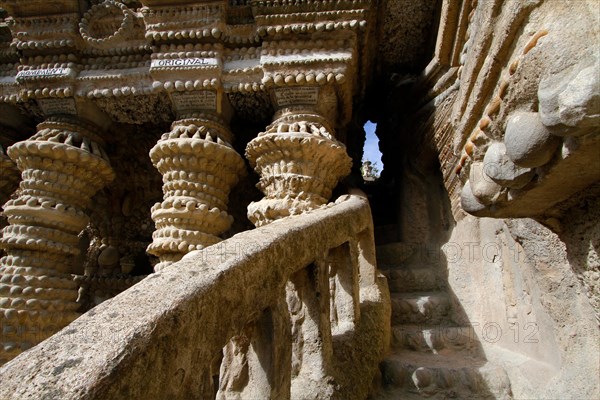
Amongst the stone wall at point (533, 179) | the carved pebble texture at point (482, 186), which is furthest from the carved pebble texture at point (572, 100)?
the carved pebble texture at point (482, 186)

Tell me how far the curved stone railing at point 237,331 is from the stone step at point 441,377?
14 centimetres

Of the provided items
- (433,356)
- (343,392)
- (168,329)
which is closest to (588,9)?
(168,329)

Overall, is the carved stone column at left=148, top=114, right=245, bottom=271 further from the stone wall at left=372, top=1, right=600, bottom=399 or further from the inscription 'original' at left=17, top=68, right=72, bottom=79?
the stone wall at left=372, top=1, right=600, bottom=399

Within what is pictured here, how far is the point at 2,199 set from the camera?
421 cm

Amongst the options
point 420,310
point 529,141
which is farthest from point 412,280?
point 529,141

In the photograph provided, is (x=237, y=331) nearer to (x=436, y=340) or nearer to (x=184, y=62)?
(x=436, y=340)

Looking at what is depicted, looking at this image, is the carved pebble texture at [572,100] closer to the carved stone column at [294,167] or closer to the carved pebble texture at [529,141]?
the carved pebble texture at [529,141]

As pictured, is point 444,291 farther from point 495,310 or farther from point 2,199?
point 2,199

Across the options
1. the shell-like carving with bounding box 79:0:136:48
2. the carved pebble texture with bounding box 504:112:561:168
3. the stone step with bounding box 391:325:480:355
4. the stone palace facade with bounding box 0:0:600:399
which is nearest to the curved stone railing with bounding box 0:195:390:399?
the stone palace facade with bounding box 0:0:600:399

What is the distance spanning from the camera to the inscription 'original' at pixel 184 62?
3.13 metres

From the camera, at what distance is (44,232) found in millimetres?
2994

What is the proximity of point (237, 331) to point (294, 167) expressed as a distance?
6.16ft

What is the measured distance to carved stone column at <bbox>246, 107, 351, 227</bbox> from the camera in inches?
105

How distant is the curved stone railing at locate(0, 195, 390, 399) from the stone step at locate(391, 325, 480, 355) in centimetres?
34
